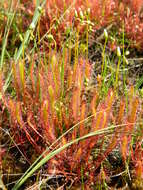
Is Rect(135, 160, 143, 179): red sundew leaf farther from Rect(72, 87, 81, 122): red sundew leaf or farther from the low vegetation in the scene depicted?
Rect(72, 87, 81, 122): red sundew leaf

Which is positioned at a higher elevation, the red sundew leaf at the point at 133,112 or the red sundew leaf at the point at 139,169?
the red sundew leaf at the point at 133,112

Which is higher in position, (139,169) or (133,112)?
(133,112)

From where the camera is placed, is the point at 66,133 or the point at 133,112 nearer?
the point at 133,112

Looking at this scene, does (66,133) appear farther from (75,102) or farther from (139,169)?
(139,169)

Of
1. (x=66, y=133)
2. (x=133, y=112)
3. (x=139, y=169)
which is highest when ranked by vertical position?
(x=133, y=112)

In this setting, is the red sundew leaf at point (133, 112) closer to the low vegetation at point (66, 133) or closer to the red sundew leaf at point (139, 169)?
the low vegetation at point (66, 133)

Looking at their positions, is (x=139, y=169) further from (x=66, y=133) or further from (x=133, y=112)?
(x=66, y=133)

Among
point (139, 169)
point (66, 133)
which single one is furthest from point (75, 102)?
point (139, 169)

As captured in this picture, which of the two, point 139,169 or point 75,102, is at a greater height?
point 75,102

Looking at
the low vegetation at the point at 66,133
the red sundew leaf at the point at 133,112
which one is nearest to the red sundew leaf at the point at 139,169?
the low vegetation at the point at 66,133

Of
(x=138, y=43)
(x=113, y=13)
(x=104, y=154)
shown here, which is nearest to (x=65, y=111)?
(x=104, y=154)

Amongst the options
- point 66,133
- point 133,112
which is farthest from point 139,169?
point 66,133
